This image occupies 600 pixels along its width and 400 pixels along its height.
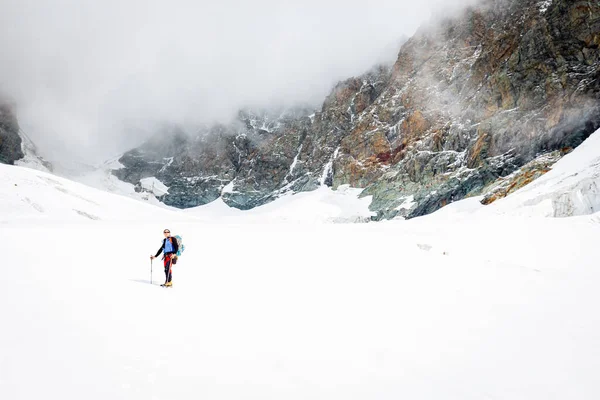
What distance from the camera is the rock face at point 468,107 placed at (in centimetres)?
6869

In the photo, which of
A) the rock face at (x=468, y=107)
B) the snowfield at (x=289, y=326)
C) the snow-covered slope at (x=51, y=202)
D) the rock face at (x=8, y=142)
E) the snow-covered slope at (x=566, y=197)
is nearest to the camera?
the snowfield at (x=289, y=326)

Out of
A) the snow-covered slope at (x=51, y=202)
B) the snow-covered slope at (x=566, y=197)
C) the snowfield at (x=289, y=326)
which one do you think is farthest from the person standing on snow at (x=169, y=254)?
the snow-covered slope at (x=566, y=197)

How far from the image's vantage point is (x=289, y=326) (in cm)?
640

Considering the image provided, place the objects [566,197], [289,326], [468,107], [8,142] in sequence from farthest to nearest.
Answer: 1. [8,142]
2. [468,107]
3. [566,197]
4. [289,326]

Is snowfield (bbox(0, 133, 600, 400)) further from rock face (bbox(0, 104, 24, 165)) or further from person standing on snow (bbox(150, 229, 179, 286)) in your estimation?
rock face (bbox(0, 104, 24, 165))

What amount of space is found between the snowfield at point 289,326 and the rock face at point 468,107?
2656 inches

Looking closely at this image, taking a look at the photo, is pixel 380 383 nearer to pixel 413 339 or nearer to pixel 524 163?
pixel 413 339

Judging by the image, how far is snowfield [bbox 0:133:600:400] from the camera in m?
4.07

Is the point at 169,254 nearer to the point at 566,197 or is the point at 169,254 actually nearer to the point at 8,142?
the point at 566,197

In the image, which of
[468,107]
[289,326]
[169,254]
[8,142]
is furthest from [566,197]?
[8,142]

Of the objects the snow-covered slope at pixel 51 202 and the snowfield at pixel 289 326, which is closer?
the snowfield at pixel 289 326

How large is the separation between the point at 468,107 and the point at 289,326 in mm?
99330

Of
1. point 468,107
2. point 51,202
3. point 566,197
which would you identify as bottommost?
point 566,197

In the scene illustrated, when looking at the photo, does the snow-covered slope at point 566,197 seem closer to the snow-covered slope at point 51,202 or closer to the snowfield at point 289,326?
the snowfield at point 289,326
